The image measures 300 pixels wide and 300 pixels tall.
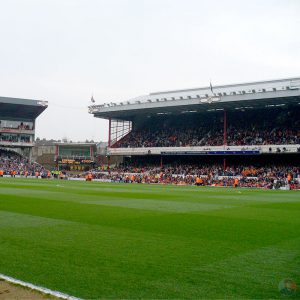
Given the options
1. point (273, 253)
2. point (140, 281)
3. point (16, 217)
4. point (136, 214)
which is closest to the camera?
point (140, 281)

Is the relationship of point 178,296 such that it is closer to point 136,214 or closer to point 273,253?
point 273,253

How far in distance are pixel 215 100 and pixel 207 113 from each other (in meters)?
Answer: 10.8

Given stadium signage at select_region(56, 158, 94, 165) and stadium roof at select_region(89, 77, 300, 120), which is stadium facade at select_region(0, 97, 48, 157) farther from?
stadium roof at select_region(89, 77, 300, 120)

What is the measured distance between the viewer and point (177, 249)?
893cm

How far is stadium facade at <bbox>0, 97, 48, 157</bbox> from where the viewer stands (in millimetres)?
78206

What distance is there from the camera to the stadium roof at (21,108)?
7562 cm

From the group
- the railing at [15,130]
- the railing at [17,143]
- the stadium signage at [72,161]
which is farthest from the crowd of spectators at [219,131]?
the railing at [15,130]

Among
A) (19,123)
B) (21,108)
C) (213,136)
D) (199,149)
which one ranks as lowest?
(199,149)

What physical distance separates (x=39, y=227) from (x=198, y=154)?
45865 mm

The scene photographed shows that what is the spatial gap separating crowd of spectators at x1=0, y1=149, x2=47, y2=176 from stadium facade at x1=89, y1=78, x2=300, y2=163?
14.4 metres

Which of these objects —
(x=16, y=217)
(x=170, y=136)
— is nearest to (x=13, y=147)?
(x=170, y=136)

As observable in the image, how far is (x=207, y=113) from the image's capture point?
6250 cm

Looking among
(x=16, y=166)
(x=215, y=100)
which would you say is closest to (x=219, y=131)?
(x=215, y=100)

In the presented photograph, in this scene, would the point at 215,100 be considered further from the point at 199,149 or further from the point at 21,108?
the point at 21,108
